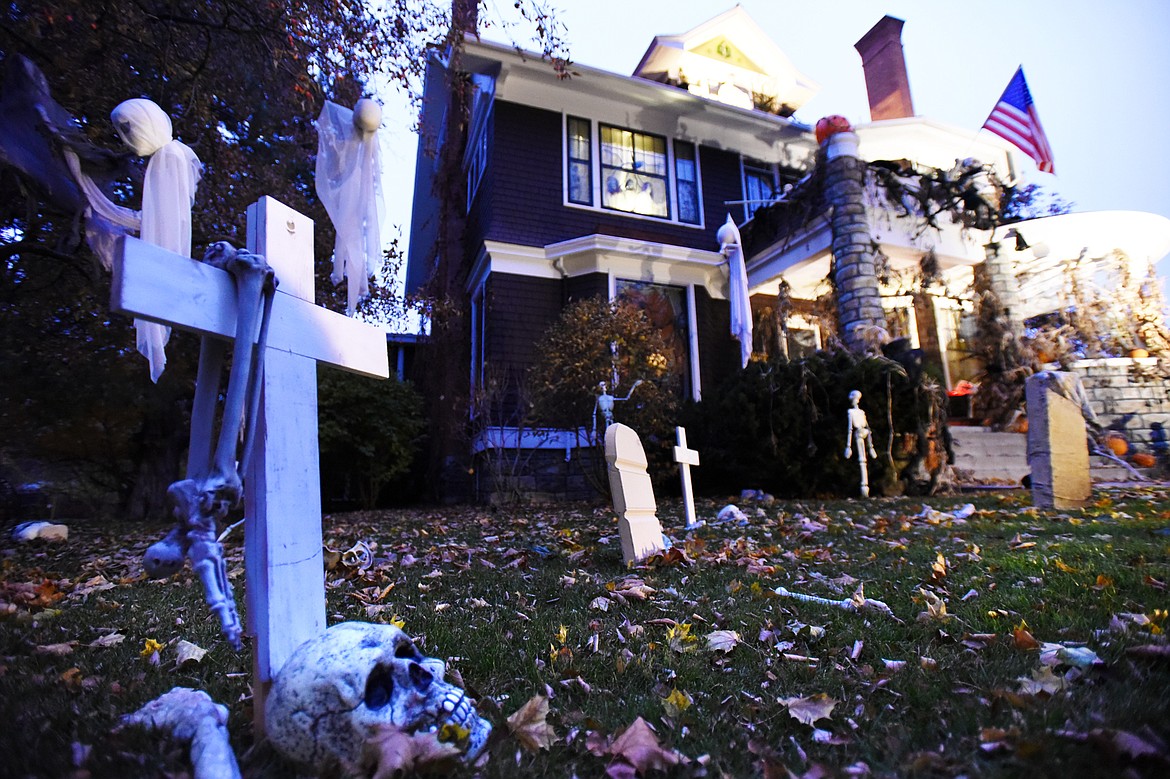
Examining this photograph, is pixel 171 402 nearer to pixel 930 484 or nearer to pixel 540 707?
pixel 540 707

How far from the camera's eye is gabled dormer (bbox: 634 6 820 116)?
1608 cm

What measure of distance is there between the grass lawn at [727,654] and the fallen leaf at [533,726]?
27 mm

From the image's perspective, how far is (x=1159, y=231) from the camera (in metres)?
16.7

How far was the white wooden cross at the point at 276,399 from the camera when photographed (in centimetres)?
162

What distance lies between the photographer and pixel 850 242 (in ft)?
38.3

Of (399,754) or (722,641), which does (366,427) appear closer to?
(722,641)

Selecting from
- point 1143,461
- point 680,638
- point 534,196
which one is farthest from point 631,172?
point 680,638

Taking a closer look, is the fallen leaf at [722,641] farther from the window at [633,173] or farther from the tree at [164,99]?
the window at [633,173]

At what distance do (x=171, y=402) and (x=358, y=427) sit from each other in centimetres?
330

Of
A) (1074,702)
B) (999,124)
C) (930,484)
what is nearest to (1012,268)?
(999,124)

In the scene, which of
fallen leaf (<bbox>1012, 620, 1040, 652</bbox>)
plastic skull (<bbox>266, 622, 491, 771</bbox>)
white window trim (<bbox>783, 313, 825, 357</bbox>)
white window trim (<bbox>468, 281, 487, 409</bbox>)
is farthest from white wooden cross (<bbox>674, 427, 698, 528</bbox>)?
white window trim (<bbox>783, 313, 825, 357</bbox>)

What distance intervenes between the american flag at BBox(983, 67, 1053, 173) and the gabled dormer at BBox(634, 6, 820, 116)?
5.43 metres

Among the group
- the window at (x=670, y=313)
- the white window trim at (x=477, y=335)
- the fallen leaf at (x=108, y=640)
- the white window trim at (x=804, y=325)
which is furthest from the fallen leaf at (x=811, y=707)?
the white window trim at (x=804, y=325)

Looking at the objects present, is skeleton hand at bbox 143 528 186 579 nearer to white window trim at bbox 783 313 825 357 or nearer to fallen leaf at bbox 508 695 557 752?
A: fallen leaf at bbox 508 695 557 752
